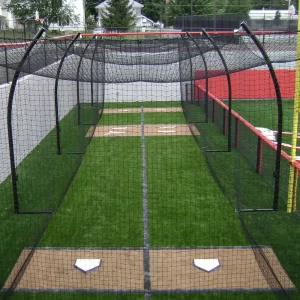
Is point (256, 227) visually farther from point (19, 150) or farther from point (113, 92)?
point (113, 92)

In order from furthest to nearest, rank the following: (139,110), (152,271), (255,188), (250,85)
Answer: (250,85), (139,110), (255,188), (152,271)

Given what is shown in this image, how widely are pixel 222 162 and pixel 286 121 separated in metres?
5.63

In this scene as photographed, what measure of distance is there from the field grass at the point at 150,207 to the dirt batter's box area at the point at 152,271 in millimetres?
150

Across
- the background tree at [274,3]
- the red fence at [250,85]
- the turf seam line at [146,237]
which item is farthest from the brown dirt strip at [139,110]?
the background tree at [274,3]

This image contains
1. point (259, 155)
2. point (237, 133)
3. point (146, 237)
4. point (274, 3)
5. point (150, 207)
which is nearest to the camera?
Result: point (146, 237)

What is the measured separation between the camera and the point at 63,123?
512 inches

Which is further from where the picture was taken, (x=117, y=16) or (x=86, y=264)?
(x=117, y=16)

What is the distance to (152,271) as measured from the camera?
5562mm

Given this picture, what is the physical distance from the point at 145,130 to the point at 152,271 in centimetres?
774

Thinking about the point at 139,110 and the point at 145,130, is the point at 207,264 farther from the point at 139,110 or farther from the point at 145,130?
the point at 139,110

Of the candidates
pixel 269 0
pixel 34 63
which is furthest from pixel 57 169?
pixel 269 0

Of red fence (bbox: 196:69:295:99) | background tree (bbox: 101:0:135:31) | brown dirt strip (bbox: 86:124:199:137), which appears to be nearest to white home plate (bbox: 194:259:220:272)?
brown dirt strip (bbox: 86:124:199:137)

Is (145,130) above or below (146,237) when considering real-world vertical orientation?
above

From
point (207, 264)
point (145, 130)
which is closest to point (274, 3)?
point (145, 130)
